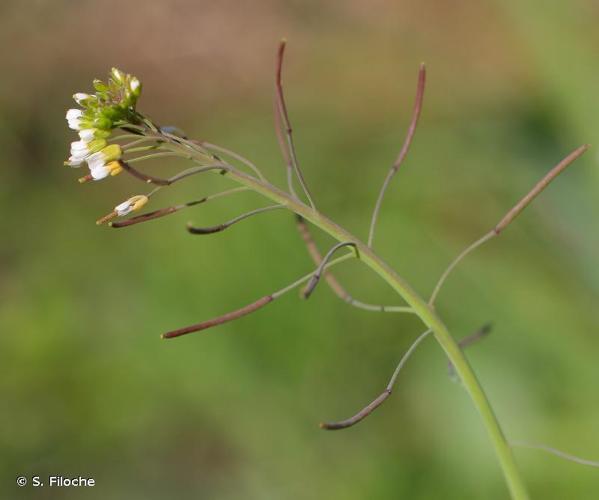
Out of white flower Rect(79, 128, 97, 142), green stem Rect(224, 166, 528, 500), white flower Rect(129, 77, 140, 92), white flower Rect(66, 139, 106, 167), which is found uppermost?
white flower Rect(129, 77, 140, 92)

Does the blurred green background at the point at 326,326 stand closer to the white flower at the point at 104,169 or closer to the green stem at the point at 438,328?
the green stem at the point at 438,328

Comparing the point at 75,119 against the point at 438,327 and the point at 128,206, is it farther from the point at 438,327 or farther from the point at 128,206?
the point at 438,327

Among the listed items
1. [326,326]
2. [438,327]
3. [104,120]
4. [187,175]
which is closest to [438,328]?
[438,327]

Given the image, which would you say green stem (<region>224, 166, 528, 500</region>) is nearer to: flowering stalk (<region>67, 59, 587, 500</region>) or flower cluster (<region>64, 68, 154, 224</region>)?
flowering stalk (<region>67, 59, 587, 500</region>)

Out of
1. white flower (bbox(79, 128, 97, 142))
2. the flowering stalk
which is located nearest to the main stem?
the flowering stalk

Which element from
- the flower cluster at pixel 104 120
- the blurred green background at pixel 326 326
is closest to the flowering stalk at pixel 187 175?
the flower cluster at pixel 104 120
